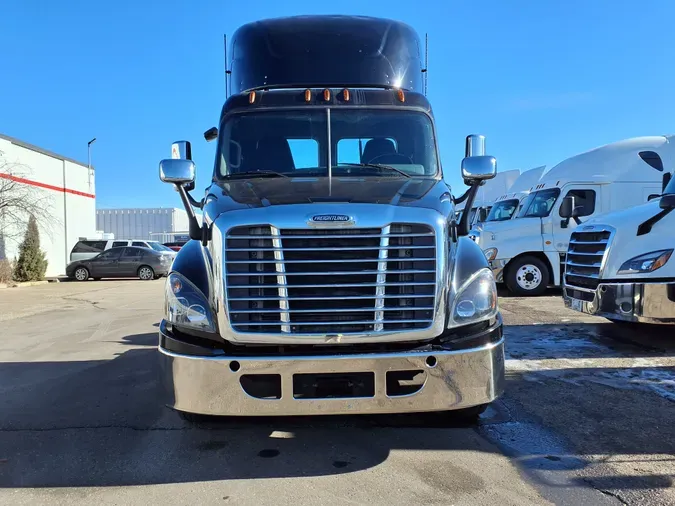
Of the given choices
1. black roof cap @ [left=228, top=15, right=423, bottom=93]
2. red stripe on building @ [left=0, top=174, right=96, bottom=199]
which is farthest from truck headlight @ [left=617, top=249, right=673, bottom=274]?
red stripe on building @ [left=0, top=174, right=96, bottom=199]

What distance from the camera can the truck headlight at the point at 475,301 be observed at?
10.5ft

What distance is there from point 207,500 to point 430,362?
1494 millimetres

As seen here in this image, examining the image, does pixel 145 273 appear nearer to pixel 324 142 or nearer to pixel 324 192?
pixel 324 142

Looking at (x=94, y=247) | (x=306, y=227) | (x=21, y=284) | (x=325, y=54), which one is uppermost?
(x=325, y=54)

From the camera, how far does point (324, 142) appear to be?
4363 millimetres

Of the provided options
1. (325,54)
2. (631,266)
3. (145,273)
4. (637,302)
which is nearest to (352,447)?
(325,54)

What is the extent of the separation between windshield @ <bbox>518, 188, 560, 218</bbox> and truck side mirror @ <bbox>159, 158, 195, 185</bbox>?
9610mm

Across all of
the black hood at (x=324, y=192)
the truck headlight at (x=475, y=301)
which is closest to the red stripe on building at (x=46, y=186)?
the black hood at (x=324, y=192)

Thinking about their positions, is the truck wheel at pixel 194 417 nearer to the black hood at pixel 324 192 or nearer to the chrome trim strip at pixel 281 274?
the chrome trim strip at pixel 281 274

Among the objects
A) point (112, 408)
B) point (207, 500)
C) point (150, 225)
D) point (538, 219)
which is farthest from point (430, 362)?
point (150, 225)

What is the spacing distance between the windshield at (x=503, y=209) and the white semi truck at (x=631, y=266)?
6966 mm

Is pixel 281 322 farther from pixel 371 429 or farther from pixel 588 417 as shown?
pixel 588 417

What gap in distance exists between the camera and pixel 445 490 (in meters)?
3.03

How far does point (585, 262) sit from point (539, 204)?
5.55 m
